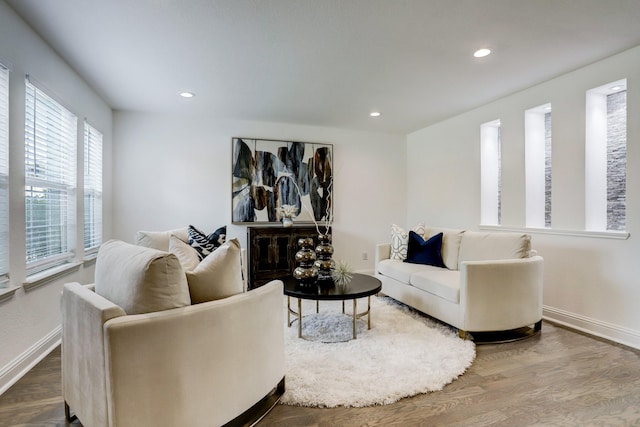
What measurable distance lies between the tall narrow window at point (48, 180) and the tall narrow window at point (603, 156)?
4739 mm

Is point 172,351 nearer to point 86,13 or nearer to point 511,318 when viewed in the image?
point 86,13

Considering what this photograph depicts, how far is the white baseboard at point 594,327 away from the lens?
2643mm

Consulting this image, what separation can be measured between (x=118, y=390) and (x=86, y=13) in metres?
2.37

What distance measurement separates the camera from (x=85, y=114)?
3.34m

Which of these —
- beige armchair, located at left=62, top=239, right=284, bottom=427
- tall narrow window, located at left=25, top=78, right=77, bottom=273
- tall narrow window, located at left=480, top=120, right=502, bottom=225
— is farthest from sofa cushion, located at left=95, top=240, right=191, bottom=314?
tall narrow window, located at left=480, top=120, right=502, bottom=225

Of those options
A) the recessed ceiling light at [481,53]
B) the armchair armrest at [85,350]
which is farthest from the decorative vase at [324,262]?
the recessed ceiling light at [481,53]

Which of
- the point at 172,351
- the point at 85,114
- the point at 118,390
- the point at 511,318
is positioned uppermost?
the point at 85,114

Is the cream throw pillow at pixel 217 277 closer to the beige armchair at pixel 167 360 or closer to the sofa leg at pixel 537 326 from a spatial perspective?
the beige armchair at pixel 167 360

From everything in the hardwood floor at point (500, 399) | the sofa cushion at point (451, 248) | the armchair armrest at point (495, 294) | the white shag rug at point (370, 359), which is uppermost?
the sofa cushion at point (451, 248)

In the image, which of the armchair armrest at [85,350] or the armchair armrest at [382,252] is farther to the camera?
the armchair armrest at [382,252]

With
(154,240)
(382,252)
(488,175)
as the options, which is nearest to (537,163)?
A: (488,175)

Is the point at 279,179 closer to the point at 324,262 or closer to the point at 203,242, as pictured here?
the point at 203,242

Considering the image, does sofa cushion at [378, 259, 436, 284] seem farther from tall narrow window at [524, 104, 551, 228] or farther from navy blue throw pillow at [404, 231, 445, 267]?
tall narrow window at [524, 104, 551, 228]

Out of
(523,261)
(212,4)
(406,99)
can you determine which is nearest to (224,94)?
(212,4)
